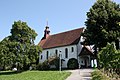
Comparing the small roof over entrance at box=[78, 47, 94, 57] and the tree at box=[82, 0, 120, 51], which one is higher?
the tree at box=[82, 0, 120, 51]

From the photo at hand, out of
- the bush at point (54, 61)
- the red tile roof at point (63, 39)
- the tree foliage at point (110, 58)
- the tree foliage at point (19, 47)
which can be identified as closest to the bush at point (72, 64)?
the bush at point (54, 61)

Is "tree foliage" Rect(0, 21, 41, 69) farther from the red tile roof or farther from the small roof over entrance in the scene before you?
the small roof over entrance

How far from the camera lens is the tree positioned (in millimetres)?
45906

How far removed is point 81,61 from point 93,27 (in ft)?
41.2

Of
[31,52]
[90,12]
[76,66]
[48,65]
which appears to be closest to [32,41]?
[31,52]

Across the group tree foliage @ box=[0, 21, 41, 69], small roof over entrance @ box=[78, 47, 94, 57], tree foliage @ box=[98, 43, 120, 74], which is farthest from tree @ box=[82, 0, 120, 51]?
tree foliage @ box=[98, 43, 120, 74]

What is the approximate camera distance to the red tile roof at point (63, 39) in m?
60.8

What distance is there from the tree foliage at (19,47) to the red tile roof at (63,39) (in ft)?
31.7

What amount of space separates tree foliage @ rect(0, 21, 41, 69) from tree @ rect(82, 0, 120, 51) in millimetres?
12742

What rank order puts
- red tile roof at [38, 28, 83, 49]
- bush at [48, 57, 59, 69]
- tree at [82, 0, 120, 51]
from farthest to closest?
red tile roof at [38, 28, 83, 49], bush at [48, 57, 59, 69], tree at [82, 0, 120, 51]

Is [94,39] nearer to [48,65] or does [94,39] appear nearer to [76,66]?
[76,66]

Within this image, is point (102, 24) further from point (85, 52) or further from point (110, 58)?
point (110, 58)

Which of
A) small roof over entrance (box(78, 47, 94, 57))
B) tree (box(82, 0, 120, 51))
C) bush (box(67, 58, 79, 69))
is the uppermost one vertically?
tree (box(82, 0, 120, 51))

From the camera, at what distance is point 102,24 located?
4781 cm
